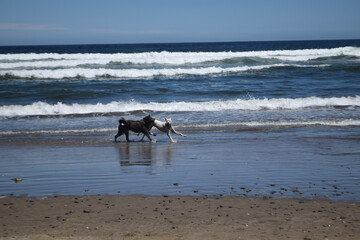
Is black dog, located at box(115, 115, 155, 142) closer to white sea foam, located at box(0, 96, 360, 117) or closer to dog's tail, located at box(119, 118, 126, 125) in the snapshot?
dog's tail, located at box(119, 118, 126, 125)

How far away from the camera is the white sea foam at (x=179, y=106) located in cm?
1486

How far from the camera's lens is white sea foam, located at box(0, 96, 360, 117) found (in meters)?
14.9

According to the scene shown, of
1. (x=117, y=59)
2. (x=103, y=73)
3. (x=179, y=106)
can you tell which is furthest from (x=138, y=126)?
(x=117, y=59)

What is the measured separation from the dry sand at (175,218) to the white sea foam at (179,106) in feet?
31.5

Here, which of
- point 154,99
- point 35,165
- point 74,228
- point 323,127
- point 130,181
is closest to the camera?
point 74,228

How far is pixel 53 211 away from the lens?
16.6 feet

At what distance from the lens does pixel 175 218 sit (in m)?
4.76

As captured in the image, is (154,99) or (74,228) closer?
(74,228)

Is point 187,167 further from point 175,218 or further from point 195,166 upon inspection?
point 175,218

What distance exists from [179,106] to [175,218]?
10.8 meters

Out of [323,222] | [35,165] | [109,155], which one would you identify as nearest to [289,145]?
[109,155]

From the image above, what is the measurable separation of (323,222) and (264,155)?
3.47 meters

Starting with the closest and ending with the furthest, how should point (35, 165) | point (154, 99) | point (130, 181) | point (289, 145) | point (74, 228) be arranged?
point (74, 228) → point (130, 181) → point (35, 165) → point (289, 145) → point (154, 99)

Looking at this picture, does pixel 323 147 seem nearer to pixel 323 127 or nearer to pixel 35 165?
pixel 323 127
